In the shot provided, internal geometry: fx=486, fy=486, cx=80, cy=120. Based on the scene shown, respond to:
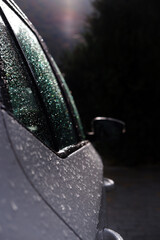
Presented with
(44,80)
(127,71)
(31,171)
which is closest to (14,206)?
(31,171)

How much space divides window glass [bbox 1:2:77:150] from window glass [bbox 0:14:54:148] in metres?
0.12

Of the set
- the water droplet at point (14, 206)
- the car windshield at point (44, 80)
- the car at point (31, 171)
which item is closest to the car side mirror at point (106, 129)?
the car windshield at point (44, 80)

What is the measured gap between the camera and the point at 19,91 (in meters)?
1.51

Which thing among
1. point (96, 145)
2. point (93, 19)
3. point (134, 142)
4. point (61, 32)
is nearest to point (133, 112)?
point (134, 142)

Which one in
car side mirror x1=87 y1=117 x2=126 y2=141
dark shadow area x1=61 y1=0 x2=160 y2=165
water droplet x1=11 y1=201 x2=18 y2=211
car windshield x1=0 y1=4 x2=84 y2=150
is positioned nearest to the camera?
water droplet x1=11 y1=201 x2=18 y2=211

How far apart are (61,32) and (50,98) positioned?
23.8 meters

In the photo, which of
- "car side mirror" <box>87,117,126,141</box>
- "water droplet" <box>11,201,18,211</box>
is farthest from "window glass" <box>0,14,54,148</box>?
"car side mirror" <box>87,117,126,141</box>

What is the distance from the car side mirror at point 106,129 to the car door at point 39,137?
991 millimetres

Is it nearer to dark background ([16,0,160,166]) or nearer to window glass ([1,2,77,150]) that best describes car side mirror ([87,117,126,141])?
window glass ([1,2,77,150])

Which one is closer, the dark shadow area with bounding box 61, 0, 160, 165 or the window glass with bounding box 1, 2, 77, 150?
the window glass with bounding box 1, 2, 77, 150

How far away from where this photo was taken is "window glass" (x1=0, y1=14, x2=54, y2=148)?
138 cm

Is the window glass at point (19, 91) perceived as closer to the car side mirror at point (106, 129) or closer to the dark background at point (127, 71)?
the car side mirror at point (106, 129)

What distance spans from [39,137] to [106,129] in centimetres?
169

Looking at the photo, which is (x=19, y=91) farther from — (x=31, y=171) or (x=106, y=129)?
(x=106, y=129)
